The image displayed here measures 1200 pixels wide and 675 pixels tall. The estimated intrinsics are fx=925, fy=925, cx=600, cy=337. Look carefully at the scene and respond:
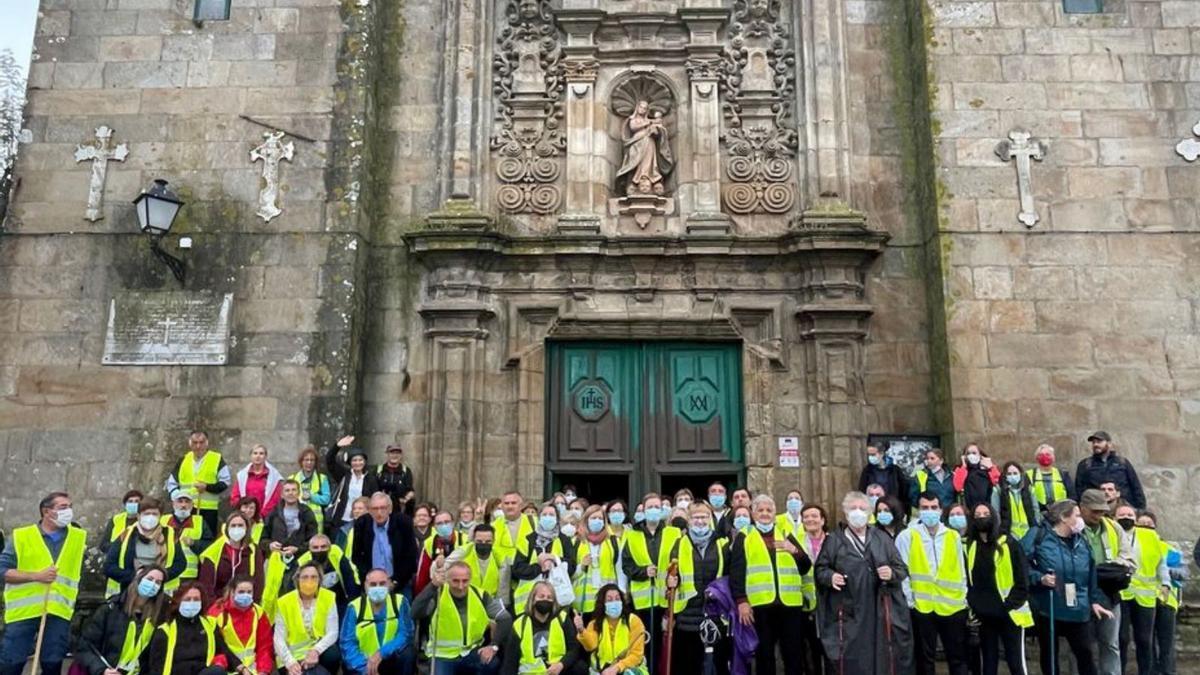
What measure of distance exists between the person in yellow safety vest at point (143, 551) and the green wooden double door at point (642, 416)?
384 cm

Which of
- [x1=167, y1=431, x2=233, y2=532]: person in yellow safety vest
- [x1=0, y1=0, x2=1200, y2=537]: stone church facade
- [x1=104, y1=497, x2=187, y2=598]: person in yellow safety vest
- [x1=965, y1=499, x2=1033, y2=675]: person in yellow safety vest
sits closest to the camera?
[x1=965, y1=499, x2=1033, y2=675]: person in yellow safety vest

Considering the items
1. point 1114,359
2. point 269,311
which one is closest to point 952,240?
point 1114,359

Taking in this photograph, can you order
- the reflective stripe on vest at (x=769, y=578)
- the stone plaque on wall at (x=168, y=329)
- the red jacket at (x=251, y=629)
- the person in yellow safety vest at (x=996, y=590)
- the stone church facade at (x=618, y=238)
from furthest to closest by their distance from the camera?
the stone plaque on wall at (x=168, y=329) < the stone church facade at (x=618, y=238) < the reflective stripe on vest at (x=769, y=578) < the person in yellow safety vest at (x=996, y=590) < the red jacket at (x=251, y=629)

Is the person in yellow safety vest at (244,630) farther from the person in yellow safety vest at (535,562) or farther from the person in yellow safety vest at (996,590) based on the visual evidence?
the person in yellow safety vest at (996,590)

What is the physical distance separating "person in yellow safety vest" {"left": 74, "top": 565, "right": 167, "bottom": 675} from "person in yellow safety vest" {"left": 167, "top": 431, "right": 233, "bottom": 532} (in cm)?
179

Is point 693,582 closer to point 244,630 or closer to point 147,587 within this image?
A: point 244,630

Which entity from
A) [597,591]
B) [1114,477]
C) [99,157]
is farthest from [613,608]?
[99,157]

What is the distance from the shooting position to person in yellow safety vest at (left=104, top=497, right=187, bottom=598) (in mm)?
6992

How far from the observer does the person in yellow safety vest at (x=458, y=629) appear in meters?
6.50

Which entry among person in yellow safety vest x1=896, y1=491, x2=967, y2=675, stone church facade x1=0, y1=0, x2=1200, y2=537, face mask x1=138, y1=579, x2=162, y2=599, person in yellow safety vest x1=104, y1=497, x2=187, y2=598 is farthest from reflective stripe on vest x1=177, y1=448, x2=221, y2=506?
person in yellow safety vest x1=896, y1=491, x2=967, y2=675

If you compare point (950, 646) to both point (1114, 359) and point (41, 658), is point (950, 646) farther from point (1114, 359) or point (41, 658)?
point (41, 658)

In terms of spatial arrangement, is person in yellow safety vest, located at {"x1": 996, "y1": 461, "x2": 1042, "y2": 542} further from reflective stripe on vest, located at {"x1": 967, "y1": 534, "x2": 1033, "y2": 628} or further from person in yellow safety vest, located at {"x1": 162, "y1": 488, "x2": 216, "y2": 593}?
person in yellow safety vest, located at {"x1": 162, "y1": 488, "x2": 216, "y2": 593}

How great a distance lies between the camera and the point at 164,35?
33.8 ft

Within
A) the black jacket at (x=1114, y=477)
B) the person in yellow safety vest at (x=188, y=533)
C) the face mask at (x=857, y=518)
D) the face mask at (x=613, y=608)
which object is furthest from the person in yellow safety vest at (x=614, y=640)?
the black jacket at (x=1114, y=477)
